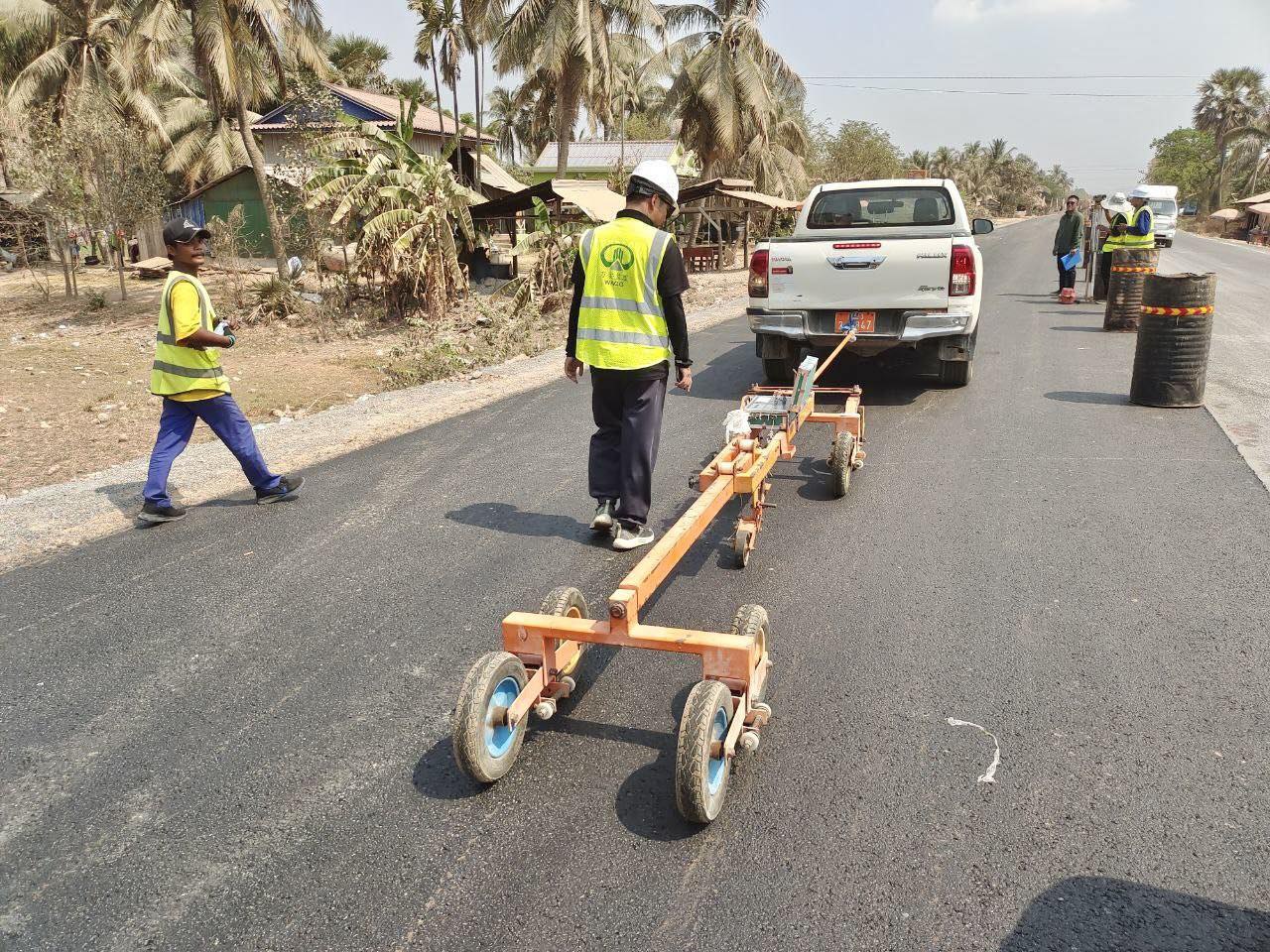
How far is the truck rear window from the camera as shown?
9141mm

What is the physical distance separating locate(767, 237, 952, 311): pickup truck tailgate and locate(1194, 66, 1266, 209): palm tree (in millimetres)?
81531

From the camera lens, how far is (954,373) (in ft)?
29.9

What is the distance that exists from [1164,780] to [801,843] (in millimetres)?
1283

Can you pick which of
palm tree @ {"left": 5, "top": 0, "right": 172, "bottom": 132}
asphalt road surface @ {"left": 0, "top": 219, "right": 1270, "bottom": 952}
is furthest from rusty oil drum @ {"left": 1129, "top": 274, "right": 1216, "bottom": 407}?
palm tree @ {"left": 5, "top": 0, "right": 172, "bottom": 132}

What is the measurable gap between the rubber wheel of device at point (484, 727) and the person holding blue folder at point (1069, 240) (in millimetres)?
14439

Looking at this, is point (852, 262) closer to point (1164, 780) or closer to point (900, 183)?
point (900, 183)

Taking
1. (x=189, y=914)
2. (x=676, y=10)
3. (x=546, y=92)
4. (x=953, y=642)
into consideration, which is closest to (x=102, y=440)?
(x=189, y=914)

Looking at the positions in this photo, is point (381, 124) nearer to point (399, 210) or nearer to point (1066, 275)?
point (399, 210)

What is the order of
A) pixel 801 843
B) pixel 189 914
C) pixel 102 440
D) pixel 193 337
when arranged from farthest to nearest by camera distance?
pixel 102 440 < pixel 193 337 < pixel 801 843 < pixel 189 914

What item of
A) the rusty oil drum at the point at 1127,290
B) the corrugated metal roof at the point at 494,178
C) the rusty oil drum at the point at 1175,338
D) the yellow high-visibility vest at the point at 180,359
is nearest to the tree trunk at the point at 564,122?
the corrugated metal roof at the point at 494,178

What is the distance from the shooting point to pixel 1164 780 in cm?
300

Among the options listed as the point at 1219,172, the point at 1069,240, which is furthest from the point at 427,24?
the point at 1219,172

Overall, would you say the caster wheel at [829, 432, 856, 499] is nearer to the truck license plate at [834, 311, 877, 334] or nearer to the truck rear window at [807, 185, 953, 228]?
the truck license plate at [834, 311, 877, 334]

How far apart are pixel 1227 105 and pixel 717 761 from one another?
92081 mm
